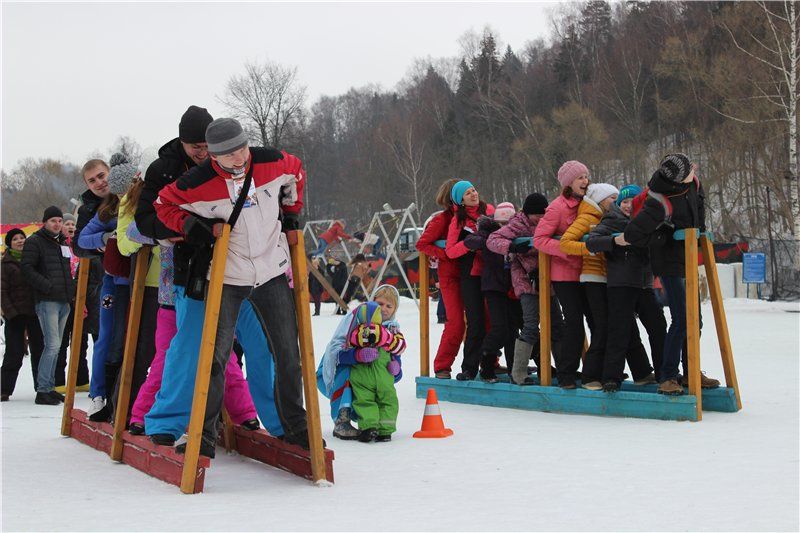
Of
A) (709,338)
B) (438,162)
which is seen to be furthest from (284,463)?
(438,162)

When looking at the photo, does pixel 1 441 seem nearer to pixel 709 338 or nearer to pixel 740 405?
pixel 740 405

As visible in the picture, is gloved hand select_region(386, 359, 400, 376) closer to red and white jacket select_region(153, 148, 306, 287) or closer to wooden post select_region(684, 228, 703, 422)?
red and white jacket select_region(153, 148, 306, 287)

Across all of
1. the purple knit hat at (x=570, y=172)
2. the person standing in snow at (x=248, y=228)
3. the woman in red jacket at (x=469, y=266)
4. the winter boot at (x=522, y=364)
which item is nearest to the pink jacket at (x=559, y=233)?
the purple knit hat at (x=570, y=172)

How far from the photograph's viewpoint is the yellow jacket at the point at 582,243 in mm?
7934

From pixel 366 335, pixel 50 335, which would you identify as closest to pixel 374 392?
pixel 366 335

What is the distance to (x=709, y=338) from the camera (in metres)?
14.6

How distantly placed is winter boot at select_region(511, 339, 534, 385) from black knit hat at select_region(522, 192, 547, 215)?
1.16 meters

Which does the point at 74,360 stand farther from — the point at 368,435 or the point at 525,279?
the point at 525,279

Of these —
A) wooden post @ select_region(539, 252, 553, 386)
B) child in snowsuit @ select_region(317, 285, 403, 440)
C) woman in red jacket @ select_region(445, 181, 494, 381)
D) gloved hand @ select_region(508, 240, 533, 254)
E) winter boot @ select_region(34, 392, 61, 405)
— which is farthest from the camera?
winter boot @ select_region(34, 392, 61, 405)

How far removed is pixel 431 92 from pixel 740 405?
224ft

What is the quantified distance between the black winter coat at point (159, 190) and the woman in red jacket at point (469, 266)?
3498 millimetres

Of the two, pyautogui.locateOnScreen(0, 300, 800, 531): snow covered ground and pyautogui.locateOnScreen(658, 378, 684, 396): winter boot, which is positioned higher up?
pyautogui.locateOnScreen(658, 378, 684, 396): winter boot

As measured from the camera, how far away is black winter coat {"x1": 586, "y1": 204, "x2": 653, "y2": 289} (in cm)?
769

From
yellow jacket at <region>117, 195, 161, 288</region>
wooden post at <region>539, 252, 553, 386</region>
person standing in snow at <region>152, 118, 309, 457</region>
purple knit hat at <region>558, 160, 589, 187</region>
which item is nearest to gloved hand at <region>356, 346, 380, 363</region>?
person standing in snow at <region>152, 118, 309, 457</region>
